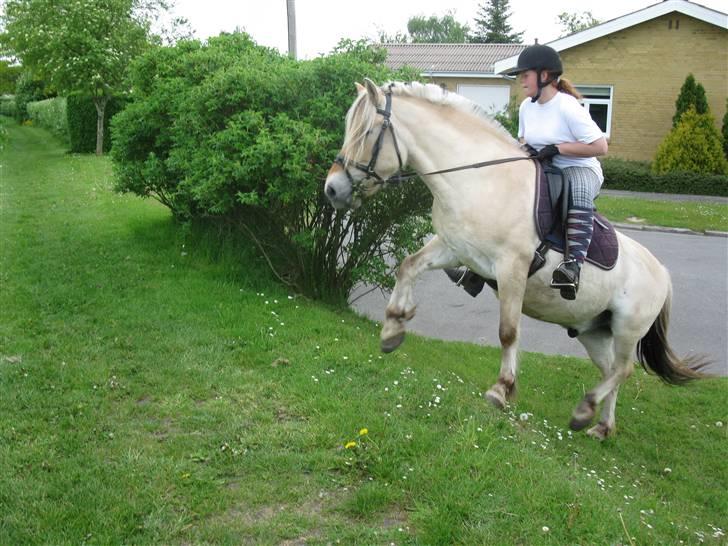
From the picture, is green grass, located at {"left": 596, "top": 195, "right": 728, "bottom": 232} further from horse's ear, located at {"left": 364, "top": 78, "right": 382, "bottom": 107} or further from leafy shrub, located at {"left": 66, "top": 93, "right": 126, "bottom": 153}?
leafy shrub, located at {"left": 66, "top": 93, "right": 126, "bottom": 153}

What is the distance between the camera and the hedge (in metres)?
24.4

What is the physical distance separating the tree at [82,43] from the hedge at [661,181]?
19.7 meters

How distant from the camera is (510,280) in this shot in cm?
505

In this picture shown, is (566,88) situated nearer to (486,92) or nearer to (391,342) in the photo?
(391,342)

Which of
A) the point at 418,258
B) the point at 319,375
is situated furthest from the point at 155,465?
the point at 418,258

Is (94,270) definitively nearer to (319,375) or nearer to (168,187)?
(168,187)

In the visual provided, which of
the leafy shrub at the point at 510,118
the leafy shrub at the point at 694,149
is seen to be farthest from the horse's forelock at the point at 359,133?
the leafy shrub at the point at 694,149

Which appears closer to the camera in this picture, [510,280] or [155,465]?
[155,465]

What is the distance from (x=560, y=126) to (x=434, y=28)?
10961cm

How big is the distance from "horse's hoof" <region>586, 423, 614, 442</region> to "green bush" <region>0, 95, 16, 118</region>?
69173mm

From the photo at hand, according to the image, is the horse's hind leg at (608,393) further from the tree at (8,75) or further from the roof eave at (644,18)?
the tree at (8,75)

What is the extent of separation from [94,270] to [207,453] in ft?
17.0

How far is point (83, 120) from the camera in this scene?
3136cm

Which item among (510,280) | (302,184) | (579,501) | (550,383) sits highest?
(302,184)
